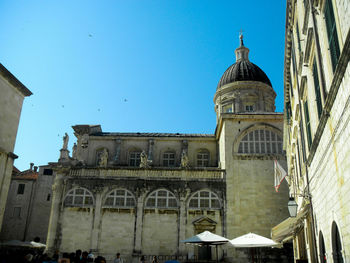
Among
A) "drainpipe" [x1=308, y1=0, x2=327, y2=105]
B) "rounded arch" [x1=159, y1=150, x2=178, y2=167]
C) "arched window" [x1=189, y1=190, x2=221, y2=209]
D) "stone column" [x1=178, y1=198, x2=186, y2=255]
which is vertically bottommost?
"stone column" [x1=178, y1=198, x2=186, y2=255]

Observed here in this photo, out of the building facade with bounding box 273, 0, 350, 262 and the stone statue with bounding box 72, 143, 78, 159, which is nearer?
the building facade with bounding box 273, 0, 350, 262

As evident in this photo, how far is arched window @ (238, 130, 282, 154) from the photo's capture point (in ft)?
94.1

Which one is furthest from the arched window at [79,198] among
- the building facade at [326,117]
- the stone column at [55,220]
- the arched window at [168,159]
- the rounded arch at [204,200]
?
the building facade at [326,117]

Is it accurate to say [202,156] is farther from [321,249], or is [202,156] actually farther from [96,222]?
[321,249]

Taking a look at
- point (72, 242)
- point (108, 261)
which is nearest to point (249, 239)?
point (108, 261)

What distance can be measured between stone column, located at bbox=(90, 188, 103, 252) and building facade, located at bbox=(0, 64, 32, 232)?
812 centimetres

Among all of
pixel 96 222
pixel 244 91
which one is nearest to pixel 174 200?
pixel 96 222

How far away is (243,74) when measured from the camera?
36969 millimetres

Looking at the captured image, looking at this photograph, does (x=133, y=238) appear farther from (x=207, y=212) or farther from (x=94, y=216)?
(x=207, y=212)

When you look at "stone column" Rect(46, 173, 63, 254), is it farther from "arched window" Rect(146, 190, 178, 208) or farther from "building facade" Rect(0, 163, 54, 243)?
"building facade" Rect(0, 163, 54, 243)

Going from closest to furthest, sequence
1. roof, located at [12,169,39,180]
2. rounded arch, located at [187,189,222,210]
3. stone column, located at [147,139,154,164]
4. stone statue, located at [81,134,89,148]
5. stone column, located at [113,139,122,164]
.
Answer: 1. rounded arch, located at [187,189,222,210]
2. stone column, located at [113,139,122,164]
3. stone column, located at [147,139,154,164]
4. stone statue, located at [81,134,89,148]
5. roof, located at [12,169,39,180]

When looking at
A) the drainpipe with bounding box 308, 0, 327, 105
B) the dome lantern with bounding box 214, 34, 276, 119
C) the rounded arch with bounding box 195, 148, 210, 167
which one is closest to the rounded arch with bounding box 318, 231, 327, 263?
the drainpipe with bounding box 308, 0, 327, 105

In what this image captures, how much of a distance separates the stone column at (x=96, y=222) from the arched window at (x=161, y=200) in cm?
378

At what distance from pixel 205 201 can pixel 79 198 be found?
32.9ft
